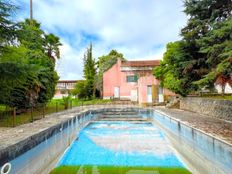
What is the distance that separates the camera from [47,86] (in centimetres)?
1708

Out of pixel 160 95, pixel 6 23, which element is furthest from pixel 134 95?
pixel 6 23

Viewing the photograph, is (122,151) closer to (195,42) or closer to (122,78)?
(195,42)

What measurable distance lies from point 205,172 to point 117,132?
8296 mm

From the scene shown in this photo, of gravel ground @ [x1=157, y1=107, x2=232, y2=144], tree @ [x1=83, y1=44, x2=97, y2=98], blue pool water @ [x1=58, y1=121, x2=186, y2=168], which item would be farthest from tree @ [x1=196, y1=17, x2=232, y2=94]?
tree @ [x1=83, y1=44, x2=97, y2=98]

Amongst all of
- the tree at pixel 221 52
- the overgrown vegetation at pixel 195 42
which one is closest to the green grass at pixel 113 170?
the tree at pixel 221 52

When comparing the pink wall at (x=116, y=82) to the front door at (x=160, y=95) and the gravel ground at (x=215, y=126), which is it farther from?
the gravel ground at (x=215, y=126)

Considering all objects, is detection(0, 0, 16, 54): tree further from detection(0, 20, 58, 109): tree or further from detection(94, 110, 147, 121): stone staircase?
detection(94, 110, 147, 121): stone staircase

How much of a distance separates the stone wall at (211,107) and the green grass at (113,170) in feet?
14.2

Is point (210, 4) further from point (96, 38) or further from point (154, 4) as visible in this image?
point (96, 38)

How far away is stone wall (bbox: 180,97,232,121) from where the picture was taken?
35.9 feet

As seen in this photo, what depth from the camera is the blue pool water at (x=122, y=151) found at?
8781mm

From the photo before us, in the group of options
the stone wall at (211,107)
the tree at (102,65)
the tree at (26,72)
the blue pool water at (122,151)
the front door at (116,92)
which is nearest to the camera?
the tree at (26,72)

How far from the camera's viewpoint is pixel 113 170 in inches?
314

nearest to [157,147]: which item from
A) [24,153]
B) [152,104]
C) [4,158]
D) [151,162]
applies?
[151,162]
